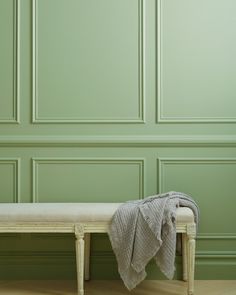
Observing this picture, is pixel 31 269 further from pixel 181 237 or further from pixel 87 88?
pixel 87 88

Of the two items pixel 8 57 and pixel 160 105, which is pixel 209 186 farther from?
pixel 8 57

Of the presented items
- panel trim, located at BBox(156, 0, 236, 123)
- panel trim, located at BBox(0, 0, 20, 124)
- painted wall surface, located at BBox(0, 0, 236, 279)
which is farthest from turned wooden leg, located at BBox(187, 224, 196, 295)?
panel trim, located at BBox(0, 0, 20, 124)

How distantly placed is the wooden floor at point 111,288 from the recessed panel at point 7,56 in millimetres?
1152

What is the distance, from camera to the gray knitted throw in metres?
2.93

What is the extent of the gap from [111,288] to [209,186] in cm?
93

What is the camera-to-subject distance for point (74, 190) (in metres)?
3.45

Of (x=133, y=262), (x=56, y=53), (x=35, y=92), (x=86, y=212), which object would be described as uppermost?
(x=56, y=53)

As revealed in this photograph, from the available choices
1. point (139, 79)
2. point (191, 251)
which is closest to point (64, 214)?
point (191, 251)

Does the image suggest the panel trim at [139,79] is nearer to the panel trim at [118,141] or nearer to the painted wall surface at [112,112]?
the painted wall surface at [112,112]

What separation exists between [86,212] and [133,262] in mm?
398

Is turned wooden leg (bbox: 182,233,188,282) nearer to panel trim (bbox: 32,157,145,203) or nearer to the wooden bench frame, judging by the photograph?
the wooden bench frame

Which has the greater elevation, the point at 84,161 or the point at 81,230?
the point at 84,161

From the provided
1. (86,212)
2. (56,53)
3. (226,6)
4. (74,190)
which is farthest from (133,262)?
(226,6)

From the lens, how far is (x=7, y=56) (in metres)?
3.47
